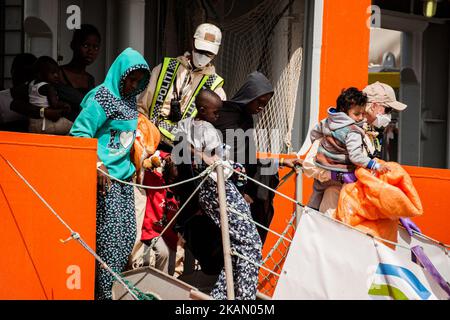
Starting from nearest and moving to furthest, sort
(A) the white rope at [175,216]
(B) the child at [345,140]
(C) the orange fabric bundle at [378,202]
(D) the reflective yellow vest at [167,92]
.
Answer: (A) the white rope at [175,216] → (C) the orange fabric bundle at [378,202] → (B) the child at [345,140] → (D) the reflective yellow vest at [167,92]

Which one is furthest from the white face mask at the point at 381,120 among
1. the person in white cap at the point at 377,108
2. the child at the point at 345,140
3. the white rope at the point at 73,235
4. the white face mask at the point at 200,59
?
the white rope at the point at 73,235

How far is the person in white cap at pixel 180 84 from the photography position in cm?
728

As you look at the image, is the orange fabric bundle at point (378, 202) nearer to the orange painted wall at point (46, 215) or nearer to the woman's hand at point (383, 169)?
the woman's hand at point (383, 169)

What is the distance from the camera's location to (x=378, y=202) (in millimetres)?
6355

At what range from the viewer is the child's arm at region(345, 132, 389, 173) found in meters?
6.44

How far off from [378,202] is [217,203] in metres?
1.08

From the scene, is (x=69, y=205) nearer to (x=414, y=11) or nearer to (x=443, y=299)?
(x=443, y=299)

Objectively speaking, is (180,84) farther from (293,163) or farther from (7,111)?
(7,111)

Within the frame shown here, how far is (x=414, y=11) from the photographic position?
1362 cm

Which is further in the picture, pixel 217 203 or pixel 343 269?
pixel 217 203

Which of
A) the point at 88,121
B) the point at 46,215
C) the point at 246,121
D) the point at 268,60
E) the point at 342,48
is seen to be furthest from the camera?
the point at 268,60

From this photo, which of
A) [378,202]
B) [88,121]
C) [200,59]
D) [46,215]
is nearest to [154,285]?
[46,215]

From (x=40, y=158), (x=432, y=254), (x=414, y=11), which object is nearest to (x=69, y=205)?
(x=40, y=158)
